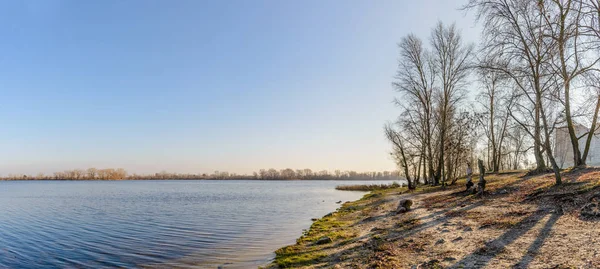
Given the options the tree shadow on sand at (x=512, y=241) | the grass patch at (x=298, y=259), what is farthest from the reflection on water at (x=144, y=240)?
the tree shadow on sand at (x=512, y=241)

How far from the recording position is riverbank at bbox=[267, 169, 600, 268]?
24.1 feet

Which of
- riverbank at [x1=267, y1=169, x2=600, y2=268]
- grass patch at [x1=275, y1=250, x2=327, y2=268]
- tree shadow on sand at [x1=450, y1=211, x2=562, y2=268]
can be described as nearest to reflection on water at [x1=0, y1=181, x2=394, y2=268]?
grass patch at [x1=275, y1=250, x2=327, y2=268]

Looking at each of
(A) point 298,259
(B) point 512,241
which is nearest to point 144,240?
(A) point 298,259

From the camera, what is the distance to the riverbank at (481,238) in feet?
24.1

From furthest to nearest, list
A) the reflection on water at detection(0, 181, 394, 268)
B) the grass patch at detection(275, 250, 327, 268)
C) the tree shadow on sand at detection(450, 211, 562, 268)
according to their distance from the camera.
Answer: the reflection on water at detection(0, 181, 394, 268) < the grass patch at detection(275, 250, 327, 268) < the tree shadow on sand at detection(450, 211, 562, 268)

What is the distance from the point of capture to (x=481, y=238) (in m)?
9.16

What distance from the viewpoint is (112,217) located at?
24547 mm

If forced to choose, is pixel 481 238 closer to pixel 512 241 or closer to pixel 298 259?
pixel 512 241

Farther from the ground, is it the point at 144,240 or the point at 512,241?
the point at 512,241

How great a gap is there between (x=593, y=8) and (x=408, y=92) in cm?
1854

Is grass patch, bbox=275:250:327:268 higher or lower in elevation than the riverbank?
lower

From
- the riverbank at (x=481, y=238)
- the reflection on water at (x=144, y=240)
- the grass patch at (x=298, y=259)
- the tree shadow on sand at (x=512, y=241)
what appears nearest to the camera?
the tree shadow on sand at (x=512, y=241)

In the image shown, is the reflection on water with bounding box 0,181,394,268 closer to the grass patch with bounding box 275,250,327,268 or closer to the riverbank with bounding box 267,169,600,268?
the grass patch with bounding box 275,250,327,268

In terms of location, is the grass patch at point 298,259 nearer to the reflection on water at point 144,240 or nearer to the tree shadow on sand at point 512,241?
the reflection on water at point 144,240
